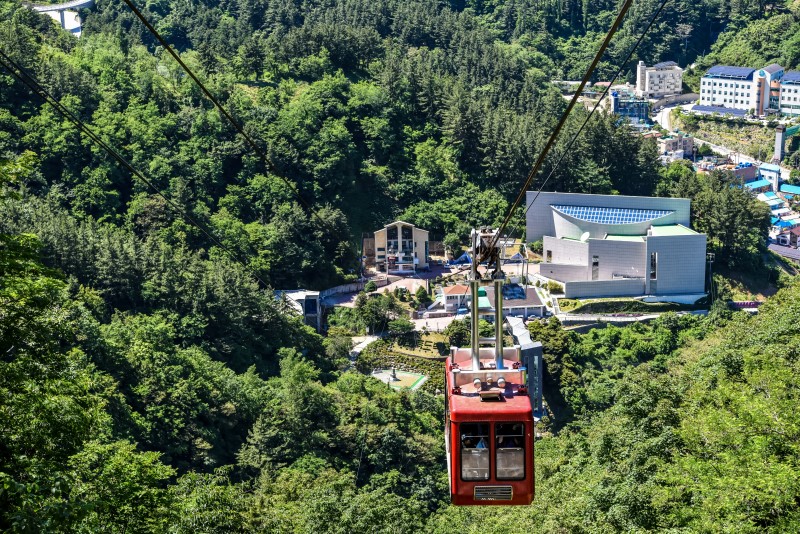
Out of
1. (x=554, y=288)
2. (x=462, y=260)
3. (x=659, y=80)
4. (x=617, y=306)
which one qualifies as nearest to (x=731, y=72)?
(x=659, y=80)

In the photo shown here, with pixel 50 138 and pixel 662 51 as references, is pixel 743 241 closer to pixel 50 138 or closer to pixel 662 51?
pixel 50 138

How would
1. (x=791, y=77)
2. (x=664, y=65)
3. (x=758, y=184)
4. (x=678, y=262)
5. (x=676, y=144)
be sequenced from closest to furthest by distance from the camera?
(x=678, y=262), (x=758, y=184), (x=676, y=144), (x=791, y=77), (x=664, y=65)

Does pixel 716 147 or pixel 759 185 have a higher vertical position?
pixel 716 147

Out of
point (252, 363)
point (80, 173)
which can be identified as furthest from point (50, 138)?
point (252, 363)

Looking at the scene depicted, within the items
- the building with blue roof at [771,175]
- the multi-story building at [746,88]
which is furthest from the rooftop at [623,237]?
the multi-story building at [746,88]

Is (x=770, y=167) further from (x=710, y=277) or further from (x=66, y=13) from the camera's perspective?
(x=66, y=13)

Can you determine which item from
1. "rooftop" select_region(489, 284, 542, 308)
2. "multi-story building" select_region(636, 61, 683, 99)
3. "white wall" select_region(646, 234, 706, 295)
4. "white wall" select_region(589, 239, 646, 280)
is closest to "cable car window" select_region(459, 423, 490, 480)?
"rooftop" select_region(489, 284, 542, 308)
